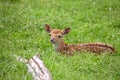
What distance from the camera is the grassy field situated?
27.4 ft

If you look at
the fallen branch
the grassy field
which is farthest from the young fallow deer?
the fallen branch

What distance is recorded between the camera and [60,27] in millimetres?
12336

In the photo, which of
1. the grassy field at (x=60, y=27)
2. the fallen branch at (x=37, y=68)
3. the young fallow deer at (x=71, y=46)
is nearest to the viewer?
the fallen branch at (x=37, y=68)

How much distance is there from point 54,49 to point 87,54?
36.7 inches

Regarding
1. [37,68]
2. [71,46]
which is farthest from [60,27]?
[37,68]

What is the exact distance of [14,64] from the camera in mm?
8148

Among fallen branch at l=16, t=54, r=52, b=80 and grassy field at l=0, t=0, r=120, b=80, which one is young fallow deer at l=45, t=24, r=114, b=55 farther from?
fallen branch at l=16, t=54, r=52, b=80

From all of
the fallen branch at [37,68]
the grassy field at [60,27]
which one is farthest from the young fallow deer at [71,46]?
the fallen branch at [37,68]

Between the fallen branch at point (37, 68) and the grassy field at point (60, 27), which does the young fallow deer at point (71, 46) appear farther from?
the fallen branch at point (37, 68)

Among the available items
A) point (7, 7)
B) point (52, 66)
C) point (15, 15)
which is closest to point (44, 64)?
point (52, 66)

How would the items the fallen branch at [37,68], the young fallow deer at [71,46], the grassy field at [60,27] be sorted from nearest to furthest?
1. the fallen branch at [37,68]
2. the grassy field at [60,27]
3. the young fallow deer at [71,46]

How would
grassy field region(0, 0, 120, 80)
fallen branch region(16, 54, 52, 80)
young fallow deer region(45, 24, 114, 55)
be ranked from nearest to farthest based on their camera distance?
1. fallen branch region(16, 54, 52, 80)
2. grassy field region(0, 0, 120, 80)
3. young fallow deer region(45, 24, 114, 55)

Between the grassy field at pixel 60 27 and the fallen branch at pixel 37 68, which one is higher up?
the fallen branch at pixel 37 68

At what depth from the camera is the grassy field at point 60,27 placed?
8341 millimetres
